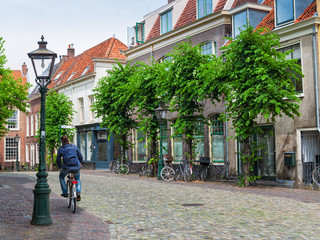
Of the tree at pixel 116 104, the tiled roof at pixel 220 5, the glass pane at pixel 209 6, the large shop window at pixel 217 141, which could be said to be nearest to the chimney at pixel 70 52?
the tree at pixel 116 104

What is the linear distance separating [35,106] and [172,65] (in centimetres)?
3204

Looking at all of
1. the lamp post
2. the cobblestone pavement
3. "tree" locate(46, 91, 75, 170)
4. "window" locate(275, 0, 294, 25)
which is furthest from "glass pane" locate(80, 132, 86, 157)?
the lamp post

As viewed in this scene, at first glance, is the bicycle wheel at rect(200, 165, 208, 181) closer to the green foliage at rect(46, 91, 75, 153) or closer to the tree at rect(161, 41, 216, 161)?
the tree at rect(161, 41, 216, 161)

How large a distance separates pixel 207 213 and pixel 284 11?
35.7 ft

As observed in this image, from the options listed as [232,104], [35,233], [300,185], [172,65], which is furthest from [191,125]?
[35,233]

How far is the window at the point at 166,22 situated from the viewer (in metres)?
26.7

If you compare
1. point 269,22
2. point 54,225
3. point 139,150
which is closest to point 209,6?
point 269,22

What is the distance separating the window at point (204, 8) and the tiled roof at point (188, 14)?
0.51 m

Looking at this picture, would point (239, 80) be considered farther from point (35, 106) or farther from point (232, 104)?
point (35, 106)

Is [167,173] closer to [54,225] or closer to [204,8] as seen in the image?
[204,8]

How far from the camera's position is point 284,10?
17.9m

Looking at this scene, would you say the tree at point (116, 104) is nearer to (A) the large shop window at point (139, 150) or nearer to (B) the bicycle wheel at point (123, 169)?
(B) the bicycle wheel at point (123, 169)

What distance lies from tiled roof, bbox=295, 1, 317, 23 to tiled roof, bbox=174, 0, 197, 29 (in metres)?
8.07

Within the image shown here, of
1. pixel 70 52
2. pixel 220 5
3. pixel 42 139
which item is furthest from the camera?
pixel 70 52
